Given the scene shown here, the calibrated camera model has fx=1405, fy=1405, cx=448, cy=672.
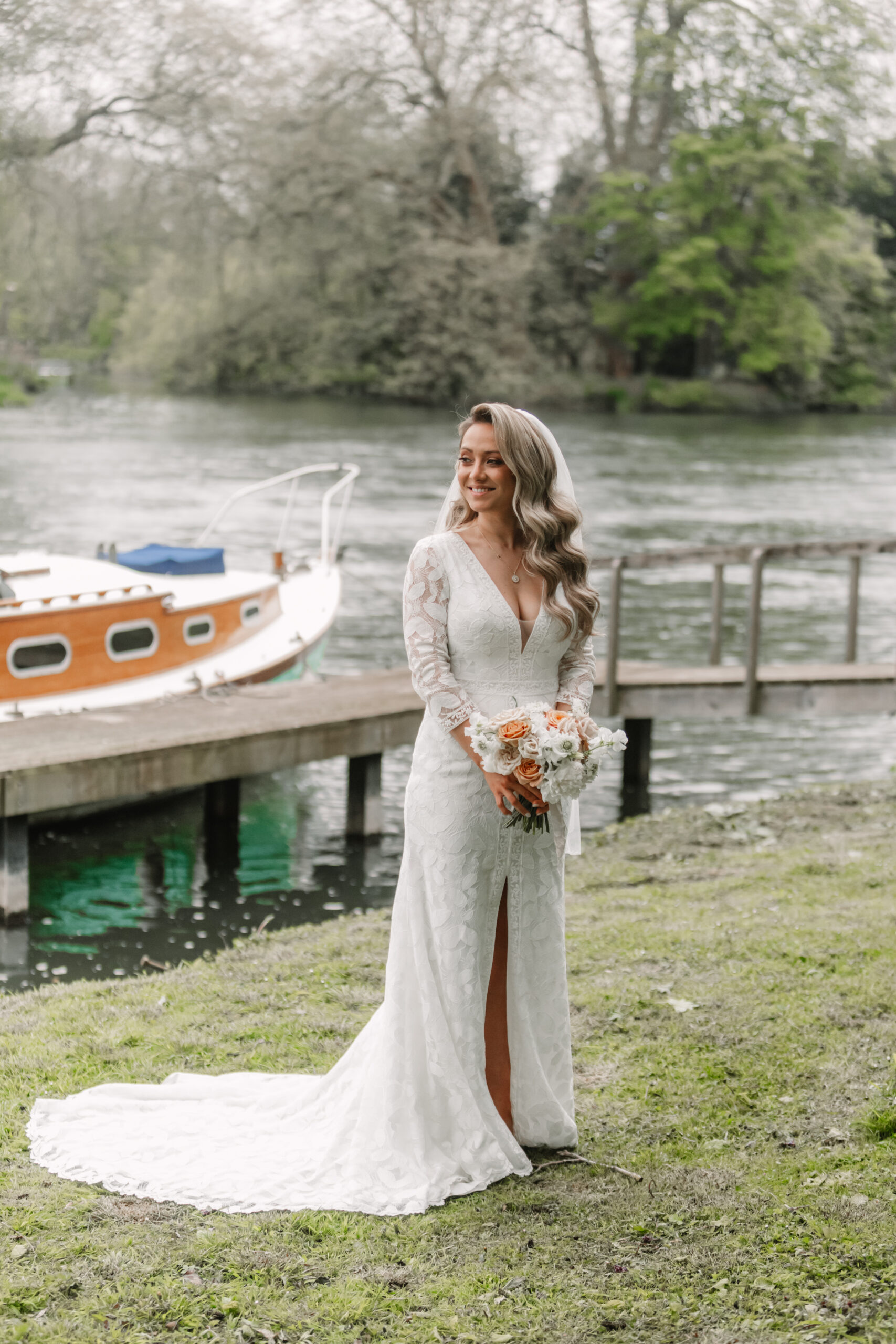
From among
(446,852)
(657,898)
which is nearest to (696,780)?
(657,898)

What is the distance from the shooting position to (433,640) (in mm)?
4293

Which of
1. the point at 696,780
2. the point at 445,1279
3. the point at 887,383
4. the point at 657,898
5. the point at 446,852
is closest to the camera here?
the point at 445,1279

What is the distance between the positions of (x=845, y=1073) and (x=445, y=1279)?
2.05 meters

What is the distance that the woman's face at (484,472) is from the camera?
4.30m

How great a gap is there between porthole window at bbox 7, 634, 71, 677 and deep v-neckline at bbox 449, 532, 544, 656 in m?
7.67

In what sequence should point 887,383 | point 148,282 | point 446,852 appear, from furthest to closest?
1. point 887,383
2. point 148,282
3. point 446,852

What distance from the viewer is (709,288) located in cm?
5506

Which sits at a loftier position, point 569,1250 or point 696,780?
point 569,1250

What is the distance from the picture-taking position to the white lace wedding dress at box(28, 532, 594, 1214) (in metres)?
4.28

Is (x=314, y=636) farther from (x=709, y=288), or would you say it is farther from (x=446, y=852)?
Answer: (x=709, y=288)

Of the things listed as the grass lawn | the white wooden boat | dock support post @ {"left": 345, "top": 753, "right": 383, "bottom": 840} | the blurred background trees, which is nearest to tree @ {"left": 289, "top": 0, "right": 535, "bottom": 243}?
the blurred background trees

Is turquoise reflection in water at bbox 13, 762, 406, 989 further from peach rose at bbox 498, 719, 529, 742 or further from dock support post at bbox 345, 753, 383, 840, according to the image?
peach rose at bbox 498, 719, 529, 742

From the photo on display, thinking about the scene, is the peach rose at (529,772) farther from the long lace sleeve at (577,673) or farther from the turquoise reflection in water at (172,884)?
the turquoise reflection in water at (172,884)

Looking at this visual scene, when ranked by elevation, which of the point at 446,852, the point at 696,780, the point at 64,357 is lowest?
the point at 696,780
